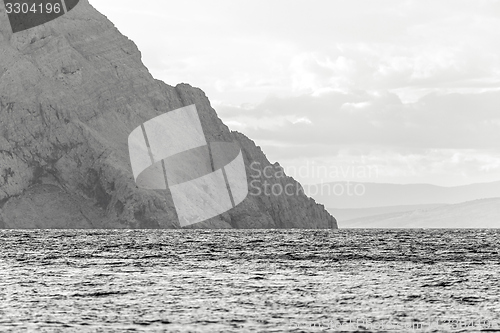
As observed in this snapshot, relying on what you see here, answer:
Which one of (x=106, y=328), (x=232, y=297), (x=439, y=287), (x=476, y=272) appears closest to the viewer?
(x=106, y=328)

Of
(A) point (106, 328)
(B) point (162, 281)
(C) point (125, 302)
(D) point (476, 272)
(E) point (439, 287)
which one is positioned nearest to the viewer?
(A) point (106, 328)

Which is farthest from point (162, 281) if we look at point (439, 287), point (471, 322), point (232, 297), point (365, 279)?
point (471, 322)

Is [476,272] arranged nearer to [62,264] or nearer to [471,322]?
[471,322]

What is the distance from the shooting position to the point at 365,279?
6216 centimetres

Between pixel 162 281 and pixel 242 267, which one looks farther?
pixel 242 267

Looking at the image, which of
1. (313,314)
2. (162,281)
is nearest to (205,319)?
(313,314)

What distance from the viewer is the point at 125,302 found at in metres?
45.0

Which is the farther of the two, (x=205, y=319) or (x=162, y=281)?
(x=162, y=281)

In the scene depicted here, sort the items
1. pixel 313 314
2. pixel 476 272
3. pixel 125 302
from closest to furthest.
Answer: pixel 313 314, pixel 125 302, pixel 476 272

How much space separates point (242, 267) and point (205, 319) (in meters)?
37.3

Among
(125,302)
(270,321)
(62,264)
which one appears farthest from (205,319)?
(62,264)

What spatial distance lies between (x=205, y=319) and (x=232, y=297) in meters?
9.92

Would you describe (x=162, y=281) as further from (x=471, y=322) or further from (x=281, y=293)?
(x=471, y=322)

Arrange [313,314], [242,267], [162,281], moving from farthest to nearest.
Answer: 1. [242,267]
2. [162,281]
3. [313,314]
